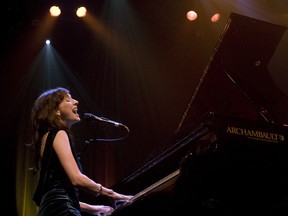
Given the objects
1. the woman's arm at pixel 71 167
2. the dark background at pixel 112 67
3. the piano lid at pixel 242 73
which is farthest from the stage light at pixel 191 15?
the woman's arm at pixel 71 167

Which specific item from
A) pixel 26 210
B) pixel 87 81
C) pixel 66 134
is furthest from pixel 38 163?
pixel 87 81

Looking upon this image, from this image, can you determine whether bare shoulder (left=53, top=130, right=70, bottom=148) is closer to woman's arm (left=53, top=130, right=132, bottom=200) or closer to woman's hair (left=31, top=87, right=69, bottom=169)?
woman's arm (left=53, top=130, right=132, bottom=200)

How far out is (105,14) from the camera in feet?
22.2

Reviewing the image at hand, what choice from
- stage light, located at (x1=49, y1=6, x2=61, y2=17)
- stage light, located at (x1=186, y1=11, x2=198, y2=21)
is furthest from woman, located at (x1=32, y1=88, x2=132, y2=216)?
stage light, located at (x1=186, y1=11, x2=198, y2=21)

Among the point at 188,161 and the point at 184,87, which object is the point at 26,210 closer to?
the point at 184,87

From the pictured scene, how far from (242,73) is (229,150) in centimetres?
164

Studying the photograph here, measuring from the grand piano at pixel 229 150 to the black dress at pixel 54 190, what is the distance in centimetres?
35

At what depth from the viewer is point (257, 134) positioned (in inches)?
99.4

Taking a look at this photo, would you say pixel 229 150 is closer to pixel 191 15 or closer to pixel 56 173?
pixel 56 173

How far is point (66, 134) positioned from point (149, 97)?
→ 4392 millimetres

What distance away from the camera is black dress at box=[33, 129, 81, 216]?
2.65m

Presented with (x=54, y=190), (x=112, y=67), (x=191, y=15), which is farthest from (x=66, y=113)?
(x=191, y=15)

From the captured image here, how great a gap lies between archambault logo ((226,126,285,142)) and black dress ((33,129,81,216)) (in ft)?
4.14

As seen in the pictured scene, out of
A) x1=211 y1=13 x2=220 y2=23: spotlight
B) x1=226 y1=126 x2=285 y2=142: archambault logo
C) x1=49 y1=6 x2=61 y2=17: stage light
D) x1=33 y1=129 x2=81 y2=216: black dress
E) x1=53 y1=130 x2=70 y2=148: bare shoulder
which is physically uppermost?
x1=211 y1=13 x2=220 y2=23: spotlight
